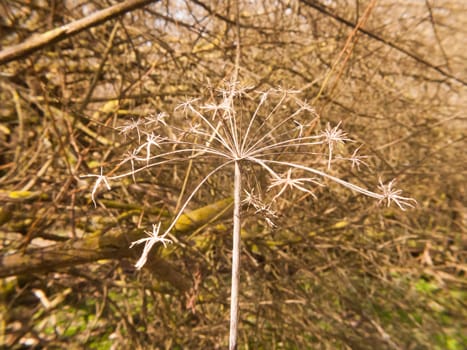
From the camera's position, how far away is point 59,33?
1.04 m

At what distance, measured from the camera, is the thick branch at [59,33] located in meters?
0.99

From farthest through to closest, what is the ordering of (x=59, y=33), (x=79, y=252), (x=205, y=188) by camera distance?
(x=205, y=188) < (x=79, y=252) < (x=59, y=33)

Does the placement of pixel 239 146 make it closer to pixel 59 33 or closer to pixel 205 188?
pixel 59 33

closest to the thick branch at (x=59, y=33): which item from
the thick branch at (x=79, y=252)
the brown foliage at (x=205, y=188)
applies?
the thick branch at (x=79, y=252)

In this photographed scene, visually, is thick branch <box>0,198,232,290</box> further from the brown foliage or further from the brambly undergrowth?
the brambly undergrowth

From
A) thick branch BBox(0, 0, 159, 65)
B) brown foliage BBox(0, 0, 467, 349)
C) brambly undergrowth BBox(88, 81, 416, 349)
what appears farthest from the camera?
brown foliage BBox(0, 0, 467, 349)

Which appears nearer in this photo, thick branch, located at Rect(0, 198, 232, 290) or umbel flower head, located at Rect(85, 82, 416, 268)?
umbel flower head, located at Rect(85, 82, 416, 268)

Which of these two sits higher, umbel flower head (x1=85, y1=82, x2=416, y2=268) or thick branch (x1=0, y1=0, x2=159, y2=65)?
thick branch (x1=0, y1=0, x2=159, y2=65)

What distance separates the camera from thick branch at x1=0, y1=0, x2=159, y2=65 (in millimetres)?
992

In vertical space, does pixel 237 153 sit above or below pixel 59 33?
below

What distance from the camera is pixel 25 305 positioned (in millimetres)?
3695

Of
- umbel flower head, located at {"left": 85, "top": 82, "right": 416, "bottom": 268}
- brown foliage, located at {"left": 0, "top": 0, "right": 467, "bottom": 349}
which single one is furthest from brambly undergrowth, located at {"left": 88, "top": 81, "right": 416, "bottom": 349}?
brown foliage, located at {"left": 0, "top": 0, "right": 467, "bottom": 349}

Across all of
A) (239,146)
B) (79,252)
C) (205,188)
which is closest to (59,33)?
(239,146)

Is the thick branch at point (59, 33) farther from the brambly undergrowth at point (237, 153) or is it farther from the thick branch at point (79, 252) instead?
the thick branch at point (79, 252)
